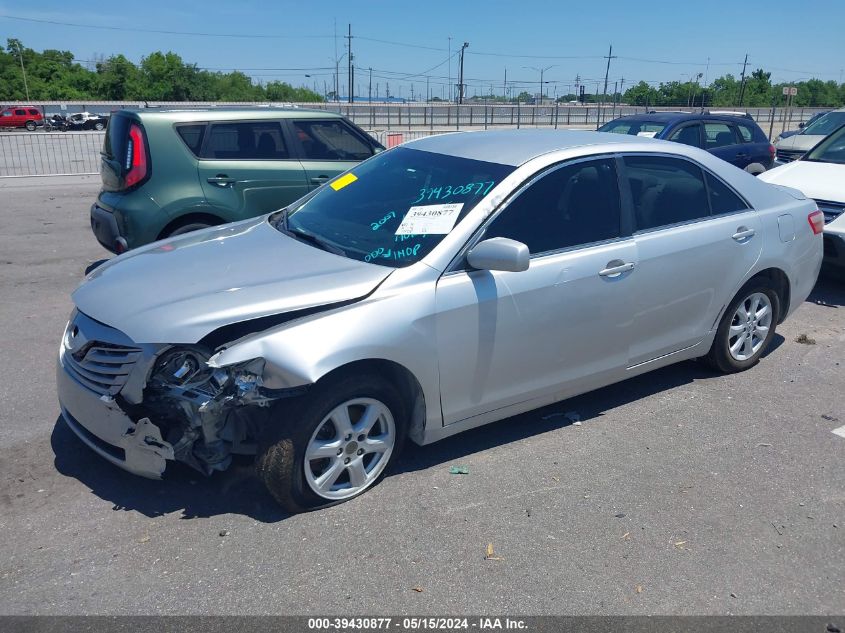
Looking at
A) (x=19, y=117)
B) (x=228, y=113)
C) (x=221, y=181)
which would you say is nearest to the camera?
(x=221, y=181)

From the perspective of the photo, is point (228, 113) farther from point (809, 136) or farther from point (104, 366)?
point (809, 136)

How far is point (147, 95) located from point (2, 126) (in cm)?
3293

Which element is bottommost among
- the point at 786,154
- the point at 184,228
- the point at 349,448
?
the point at 349,448

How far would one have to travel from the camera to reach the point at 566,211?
4.38 metres

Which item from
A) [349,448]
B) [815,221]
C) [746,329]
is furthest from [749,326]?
[349,448]

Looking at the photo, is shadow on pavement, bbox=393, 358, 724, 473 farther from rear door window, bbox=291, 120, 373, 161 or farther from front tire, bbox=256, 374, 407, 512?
rear door window, bbox=291, 120, 373, 161

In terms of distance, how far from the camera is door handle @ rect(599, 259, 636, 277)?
14.4 ft

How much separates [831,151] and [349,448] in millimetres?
7826

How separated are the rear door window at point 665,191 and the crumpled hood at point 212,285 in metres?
1.87

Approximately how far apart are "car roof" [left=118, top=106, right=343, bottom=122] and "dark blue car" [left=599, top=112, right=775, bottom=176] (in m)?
5.98

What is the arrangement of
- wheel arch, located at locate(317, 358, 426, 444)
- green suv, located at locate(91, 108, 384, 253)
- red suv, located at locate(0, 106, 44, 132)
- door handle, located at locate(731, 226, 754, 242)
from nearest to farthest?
1. wheel arch, located at locate(317, 358, 426, 444)
2. door handle, located at locate(731, 226, 754, 242)
3. green suv, located at locate(91, 108, 384, 253)
4. red suv, located at locate(0, 106, 44, 132)

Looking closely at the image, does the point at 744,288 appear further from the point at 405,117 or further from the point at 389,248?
A: the point at 405,117

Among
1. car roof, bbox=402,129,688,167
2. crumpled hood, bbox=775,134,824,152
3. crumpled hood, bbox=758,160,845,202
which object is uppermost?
car roof, bbox=402,129,688,167

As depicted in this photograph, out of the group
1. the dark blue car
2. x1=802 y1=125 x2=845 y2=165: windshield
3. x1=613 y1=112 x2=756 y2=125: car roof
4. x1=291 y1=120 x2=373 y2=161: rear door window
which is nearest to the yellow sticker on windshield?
x1=291 y1=120 x2=373 y2=161: rear door window
